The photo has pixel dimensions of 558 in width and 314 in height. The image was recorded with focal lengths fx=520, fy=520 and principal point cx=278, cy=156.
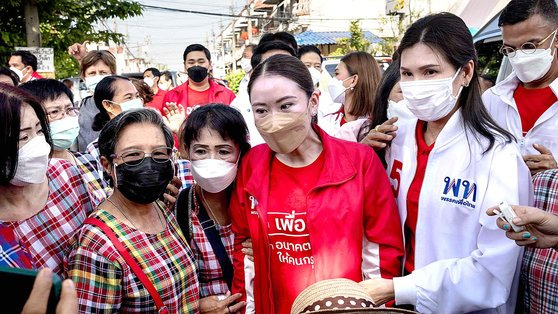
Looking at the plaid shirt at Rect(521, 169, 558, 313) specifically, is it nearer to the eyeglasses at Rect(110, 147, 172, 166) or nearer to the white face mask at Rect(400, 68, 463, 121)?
the white face mask at Rect(400, 68, 463, 121)

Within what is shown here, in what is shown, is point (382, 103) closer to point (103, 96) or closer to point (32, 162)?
point (32, 162)

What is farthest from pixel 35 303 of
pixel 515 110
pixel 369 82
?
pixel 369 82

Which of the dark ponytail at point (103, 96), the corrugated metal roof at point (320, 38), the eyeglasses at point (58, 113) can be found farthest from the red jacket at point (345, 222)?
the corrugated metal roof at point (320, 38)

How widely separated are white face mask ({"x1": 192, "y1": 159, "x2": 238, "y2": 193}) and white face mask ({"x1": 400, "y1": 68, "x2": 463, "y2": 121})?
896mm

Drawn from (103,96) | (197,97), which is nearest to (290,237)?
(103,96)

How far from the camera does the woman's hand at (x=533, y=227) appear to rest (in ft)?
5.92

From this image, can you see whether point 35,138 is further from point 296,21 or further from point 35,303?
point 296,21

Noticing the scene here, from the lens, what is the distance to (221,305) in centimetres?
238

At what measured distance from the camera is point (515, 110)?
3.08 m

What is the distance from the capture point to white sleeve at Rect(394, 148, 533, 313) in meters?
2.04

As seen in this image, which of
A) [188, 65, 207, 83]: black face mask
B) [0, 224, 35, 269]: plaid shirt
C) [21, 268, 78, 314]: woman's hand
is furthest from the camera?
[188, 65, 207, 83]: black face mask

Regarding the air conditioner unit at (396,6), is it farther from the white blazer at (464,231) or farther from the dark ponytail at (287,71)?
the white blazer at (464,231)

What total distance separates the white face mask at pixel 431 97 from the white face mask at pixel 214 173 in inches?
35.3

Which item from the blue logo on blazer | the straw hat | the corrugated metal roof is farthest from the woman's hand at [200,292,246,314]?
the corrugated metal roof
